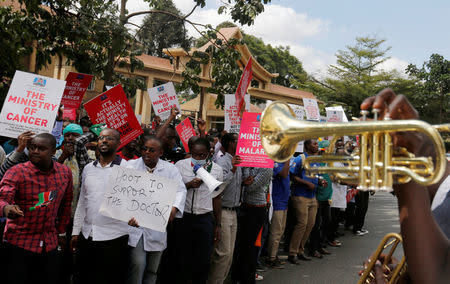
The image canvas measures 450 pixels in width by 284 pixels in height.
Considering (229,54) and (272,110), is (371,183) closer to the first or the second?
(272,110)

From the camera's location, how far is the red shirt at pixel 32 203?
3.26 m

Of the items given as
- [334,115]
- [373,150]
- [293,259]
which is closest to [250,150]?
[293,259]

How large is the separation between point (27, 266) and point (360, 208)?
770cm

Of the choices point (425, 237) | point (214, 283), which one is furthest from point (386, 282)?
point (214, 283)

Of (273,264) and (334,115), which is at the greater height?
(334,115)

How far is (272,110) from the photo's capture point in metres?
1.52

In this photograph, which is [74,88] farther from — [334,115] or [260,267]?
[334,115]

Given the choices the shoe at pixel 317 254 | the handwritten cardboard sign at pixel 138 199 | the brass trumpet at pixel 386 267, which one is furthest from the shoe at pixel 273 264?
the brass trumpet at pixel 386 267

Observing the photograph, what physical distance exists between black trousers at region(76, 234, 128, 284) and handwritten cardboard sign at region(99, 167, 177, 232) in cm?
38

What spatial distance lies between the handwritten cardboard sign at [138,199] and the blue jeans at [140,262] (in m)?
0.50

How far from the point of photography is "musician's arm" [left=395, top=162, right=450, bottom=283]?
128 centimetres

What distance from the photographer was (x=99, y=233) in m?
3.65

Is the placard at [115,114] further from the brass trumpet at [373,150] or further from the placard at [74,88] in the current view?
the brass trumpet at [373,150]

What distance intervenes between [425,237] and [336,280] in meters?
5.07
